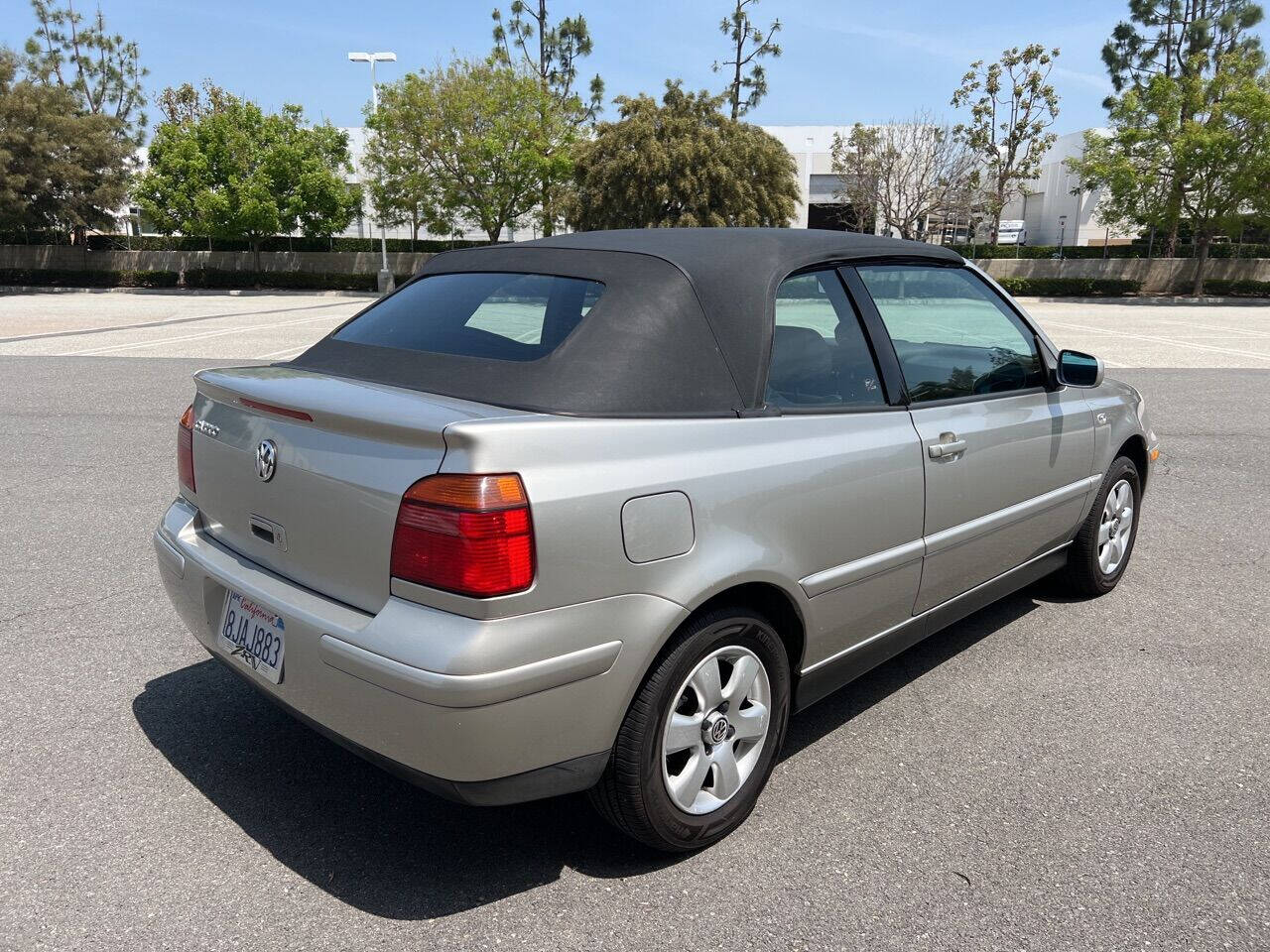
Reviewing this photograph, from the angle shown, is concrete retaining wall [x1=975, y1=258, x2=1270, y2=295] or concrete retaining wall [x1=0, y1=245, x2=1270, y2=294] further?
concrete retaining wall [x1=0, y1=245, x2=1270, y2=294]

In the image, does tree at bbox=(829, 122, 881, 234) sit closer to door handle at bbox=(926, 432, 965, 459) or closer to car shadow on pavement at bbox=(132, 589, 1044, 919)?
door handle at bbox=(926, 432, 965, 459)

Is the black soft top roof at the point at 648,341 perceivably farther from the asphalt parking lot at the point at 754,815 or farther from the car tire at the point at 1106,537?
the car tire at the point at 1106,537

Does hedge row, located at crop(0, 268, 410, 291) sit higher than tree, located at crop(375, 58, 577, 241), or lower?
lower

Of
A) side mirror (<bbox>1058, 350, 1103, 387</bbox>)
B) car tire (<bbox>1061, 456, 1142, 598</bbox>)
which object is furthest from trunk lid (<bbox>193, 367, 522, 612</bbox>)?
car tire (<bbox>1061, 456, 1142, 598</bbox>)

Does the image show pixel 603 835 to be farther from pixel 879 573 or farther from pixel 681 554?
pixel 879 573

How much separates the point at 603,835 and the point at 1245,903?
1.65 metres

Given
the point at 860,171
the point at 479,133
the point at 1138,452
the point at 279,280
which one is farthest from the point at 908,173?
the point at 1138,452

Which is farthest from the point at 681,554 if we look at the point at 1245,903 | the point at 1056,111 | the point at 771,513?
the point at 1056,111

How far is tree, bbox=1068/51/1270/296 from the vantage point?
1272 inches

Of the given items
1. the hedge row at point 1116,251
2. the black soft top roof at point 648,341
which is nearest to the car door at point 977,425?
the black soft top roof at point 648,341

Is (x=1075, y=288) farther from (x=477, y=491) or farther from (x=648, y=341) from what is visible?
(x=477, y=491)

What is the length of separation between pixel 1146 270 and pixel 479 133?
88.2 feet

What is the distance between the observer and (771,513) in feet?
8.38

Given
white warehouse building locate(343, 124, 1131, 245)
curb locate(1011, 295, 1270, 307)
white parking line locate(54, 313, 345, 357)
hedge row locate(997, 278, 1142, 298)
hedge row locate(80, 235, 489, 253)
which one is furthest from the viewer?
white warehouse building locate(343, 124, 1131, 245)
